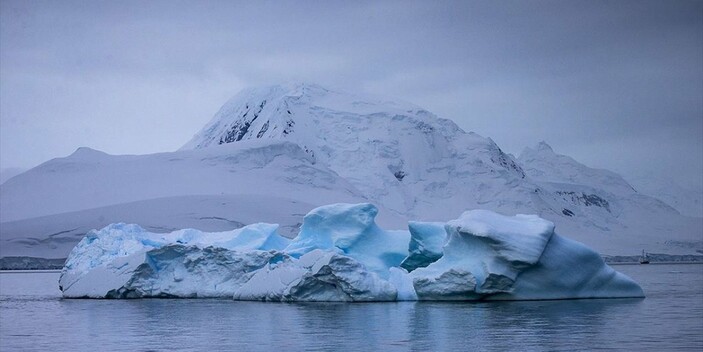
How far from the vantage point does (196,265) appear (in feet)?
87.7

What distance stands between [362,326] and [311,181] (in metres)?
73.2

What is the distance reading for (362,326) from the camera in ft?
54.3

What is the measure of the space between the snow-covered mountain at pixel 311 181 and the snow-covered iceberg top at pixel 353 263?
4215 centimetres

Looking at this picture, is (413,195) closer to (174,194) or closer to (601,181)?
(174,194)

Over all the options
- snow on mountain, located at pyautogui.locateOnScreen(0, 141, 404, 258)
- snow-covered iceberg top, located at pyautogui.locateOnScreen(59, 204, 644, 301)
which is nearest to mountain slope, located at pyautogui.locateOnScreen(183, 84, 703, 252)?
snow on mountain, located at pyautogui.locateOnScreen(0, 141, 404, 258)

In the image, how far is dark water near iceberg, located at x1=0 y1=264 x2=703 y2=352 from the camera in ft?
44.7

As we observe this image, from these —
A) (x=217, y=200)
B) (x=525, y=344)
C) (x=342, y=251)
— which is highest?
(x=217, y=200)

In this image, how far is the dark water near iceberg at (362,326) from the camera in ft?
44.7

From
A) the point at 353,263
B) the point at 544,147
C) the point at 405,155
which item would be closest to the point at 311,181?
the point at 405,155

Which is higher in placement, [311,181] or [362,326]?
[311,181]

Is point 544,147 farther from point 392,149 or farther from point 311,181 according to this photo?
point 311,181

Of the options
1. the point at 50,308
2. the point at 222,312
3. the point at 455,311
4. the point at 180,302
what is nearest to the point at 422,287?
the point at 455,311

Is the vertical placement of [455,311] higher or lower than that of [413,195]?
lower

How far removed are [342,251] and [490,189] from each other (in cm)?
8009
